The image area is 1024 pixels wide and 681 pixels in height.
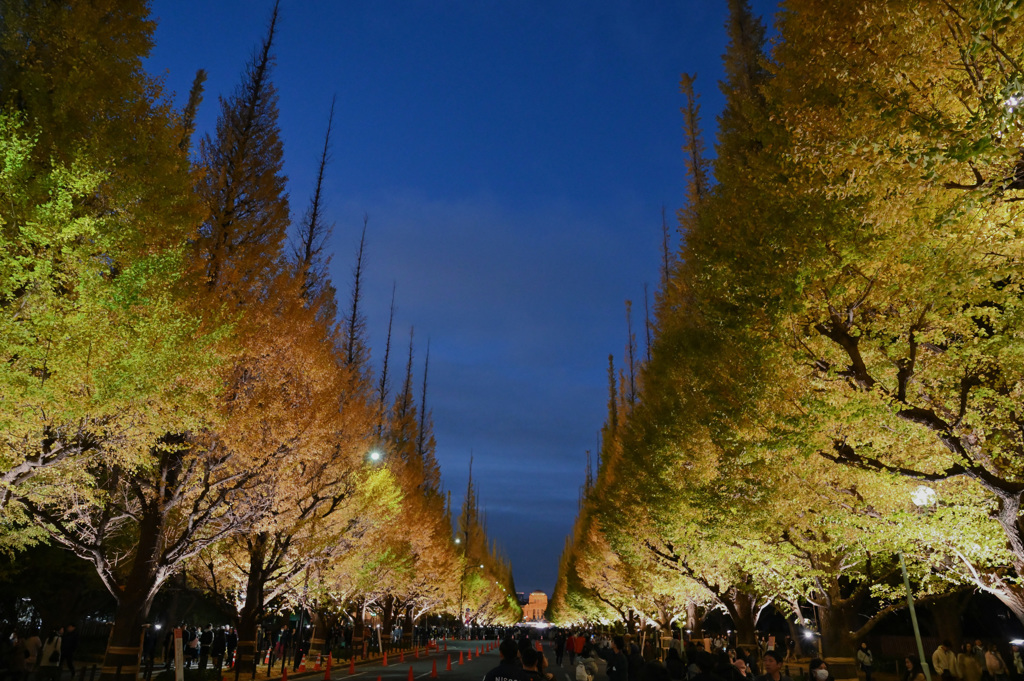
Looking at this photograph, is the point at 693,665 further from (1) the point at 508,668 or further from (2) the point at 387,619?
(2) the point at 387,619

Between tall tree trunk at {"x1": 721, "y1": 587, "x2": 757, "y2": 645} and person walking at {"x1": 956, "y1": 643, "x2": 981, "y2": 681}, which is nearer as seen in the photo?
person walking at {"x1": 956, "y1": 643, "x2": 981, "y2": 681}

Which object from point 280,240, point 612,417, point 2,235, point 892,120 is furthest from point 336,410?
point 612,417

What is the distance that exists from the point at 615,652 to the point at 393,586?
1052 inches

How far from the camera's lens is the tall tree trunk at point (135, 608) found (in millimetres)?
11977

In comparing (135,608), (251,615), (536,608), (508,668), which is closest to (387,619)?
(251,615)

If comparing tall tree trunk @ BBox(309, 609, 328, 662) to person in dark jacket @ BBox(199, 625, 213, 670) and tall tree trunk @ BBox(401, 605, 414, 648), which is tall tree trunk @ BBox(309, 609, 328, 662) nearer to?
person in dark jacket @ BBox(199, 625, 213, 670)

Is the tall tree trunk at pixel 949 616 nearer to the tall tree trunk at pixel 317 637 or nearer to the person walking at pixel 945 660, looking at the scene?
the person walking at pixel 945 660

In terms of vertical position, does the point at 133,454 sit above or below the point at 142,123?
below

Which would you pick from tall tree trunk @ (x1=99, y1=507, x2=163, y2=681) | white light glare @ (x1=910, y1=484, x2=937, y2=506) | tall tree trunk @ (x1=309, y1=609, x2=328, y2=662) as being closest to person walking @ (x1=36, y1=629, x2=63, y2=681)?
tall tree trunk @ (x1=99, y1=507, x2=163, y2=681)

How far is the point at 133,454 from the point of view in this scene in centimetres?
1077

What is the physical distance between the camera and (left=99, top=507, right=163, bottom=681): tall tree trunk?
39.3ft

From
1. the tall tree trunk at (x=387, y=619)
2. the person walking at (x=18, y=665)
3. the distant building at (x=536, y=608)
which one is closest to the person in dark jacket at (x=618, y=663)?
the person walking at (x=18, y=665)

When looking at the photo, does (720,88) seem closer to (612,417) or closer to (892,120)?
(892,120)

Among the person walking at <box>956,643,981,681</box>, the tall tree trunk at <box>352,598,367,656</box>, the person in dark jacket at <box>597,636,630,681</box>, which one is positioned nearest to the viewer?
the person in dark jacket at <box>597,636,630,681</box>
